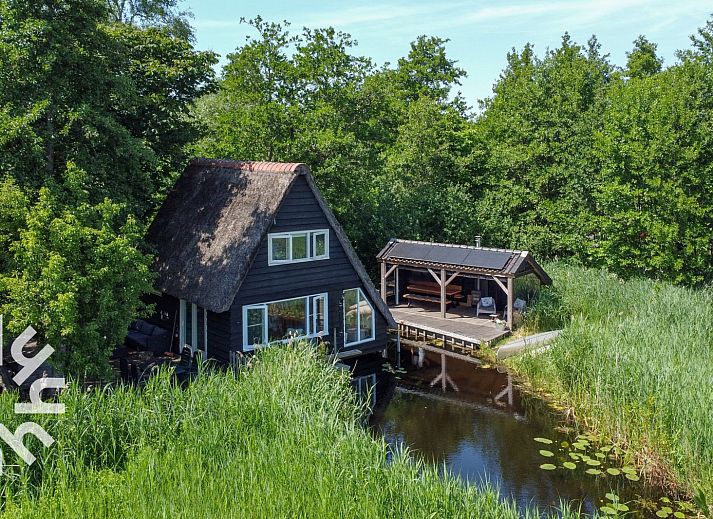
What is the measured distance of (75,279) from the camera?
10805mm

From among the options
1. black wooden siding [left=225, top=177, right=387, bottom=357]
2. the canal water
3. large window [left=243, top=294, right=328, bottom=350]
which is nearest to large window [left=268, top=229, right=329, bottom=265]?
black wooden siding [left=225, top=177, right=387, bottom=357]

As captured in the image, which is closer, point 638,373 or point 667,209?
point 638,373

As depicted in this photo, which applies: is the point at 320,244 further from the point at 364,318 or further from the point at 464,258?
the point at 464,258

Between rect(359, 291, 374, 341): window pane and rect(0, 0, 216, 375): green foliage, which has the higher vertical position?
rect(0, 0, 216, 375): green foliage

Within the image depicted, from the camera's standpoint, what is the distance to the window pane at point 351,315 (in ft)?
57.9

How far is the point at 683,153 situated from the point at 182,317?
1606cm

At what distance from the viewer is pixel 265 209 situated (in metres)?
15.6

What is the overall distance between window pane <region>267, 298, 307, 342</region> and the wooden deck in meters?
4.60

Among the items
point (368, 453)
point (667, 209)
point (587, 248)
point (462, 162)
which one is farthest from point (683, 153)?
point (368, 453)

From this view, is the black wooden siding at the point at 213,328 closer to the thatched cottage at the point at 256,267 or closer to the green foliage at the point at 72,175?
the thatched cottage at the point at 256,267

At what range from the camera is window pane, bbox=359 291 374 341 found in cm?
1795

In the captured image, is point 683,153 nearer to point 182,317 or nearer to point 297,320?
point 297,320

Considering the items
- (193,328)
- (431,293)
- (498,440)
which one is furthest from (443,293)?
(498,440)

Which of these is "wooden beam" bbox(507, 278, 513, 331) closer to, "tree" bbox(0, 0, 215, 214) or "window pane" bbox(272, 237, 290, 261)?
"window pane" bbox(272, 237, 290, 261)
